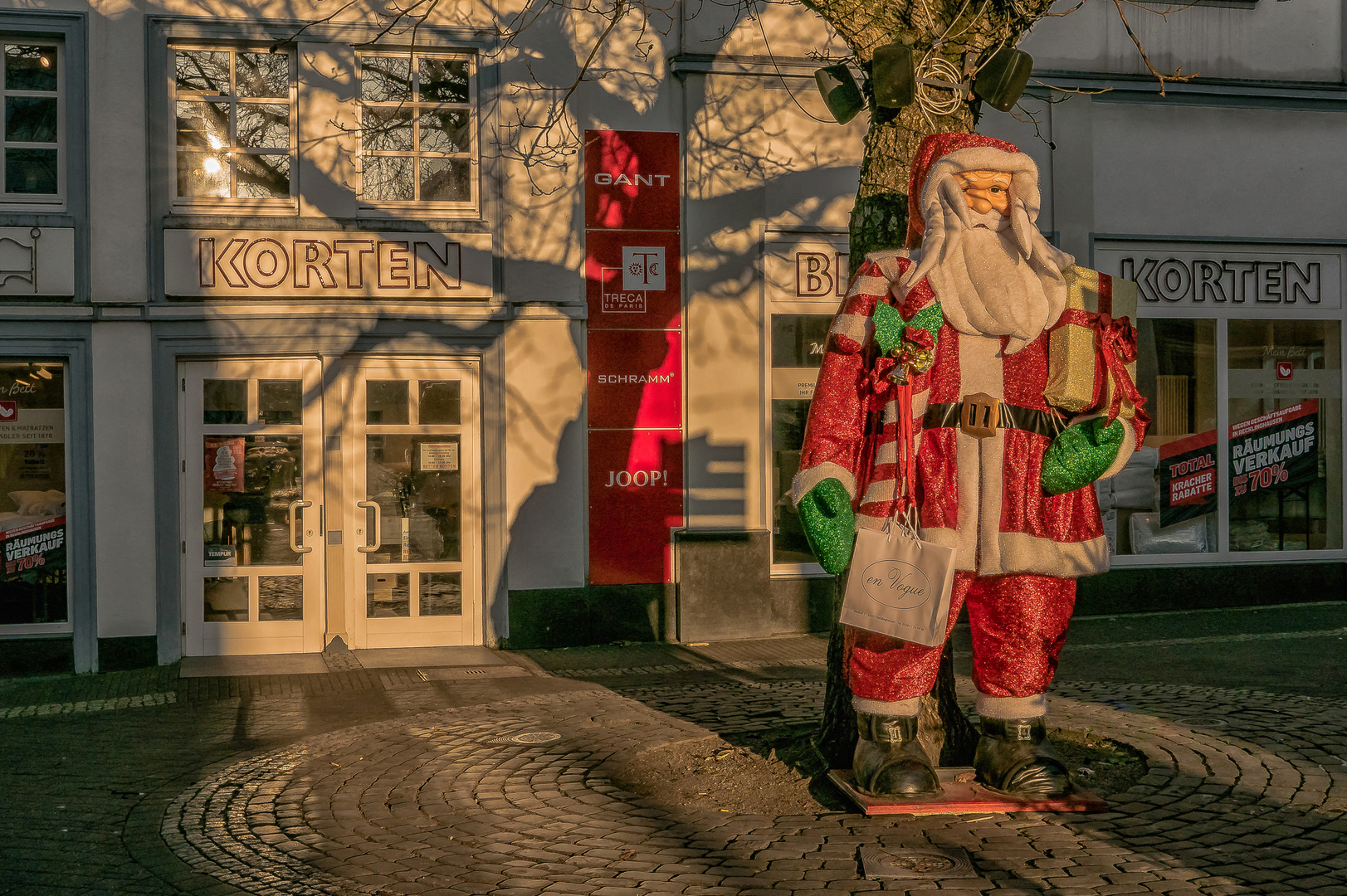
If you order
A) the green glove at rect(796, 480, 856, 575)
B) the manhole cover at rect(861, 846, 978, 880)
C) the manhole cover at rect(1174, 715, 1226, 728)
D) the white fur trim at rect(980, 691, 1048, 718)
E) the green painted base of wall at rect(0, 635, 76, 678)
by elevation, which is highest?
the green glove at rect(796, 480, 856, 575)

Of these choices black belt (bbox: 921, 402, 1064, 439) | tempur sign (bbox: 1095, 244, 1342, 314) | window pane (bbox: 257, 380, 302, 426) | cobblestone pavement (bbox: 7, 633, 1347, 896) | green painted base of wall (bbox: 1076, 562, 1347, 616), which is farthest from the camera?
tempur sign (bbox: 1095, 244, 1342, 314)

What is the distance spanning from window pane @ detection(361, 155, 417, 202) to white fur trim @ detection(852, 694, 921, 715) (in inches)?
269

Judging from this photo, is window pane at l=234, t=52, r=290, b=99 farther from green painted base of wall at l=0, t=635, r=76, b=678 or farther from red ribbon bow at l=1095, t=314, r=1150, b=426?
red ribbon bow at l=1095, t=314, r=1150, b=426

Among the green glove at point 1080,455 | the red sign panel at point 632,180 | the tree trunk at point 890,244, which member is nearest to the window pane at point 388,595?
the red sign panel at point 632,180

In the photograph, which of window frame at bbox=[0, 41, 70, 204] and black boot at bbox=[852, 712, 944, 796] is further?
window frame at bbox=[0, 41, 70, 204]

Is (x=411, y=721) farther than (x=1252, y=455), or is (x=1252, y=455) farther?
(x=1252, y=455)

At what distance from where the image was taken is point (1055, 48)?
1120cm

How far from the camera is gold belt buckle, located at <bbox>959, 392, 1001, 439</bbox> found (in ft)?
15.6

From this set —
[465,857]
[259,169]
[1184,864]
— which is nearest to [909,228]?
[1184,864]

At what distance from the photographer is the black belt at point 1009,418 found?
483 cm

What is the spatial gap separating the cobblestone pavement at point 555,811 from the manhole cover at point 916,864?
0.06m

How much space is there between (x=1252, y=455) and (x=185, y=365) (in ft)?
29.5

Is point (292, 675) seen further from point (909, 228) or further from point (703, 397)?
point (909, 228)

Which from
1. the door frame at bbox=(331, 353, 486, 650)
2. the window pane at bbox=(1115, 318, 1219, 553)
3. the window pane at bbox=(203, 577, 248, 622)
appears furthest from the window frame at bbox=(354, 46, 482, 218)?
the window pane at bbox=(1115, 318, 1219, 553)
